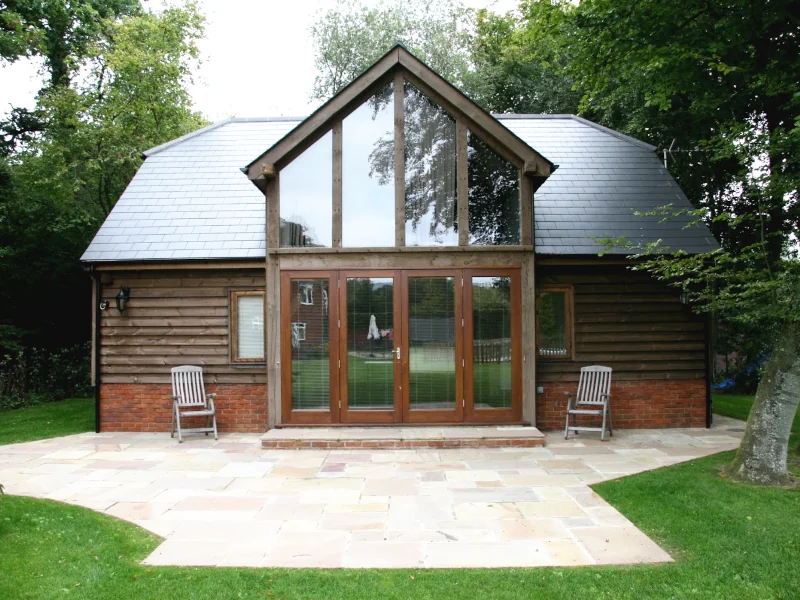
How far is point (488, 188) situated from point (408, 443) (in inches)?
160

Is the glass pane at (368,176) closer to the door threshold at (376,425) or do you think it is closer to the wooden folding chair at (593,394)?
the door threshold at (376,425)

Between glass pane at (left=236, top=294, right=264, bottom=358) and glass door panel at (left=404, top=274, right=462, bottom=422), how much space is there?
8.28 ft

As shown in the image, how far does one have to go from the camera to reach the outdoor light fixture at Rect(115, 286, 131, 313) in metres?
9.23

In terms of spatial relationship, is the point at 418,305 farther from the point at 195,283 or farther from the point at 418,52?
the point at 418,52

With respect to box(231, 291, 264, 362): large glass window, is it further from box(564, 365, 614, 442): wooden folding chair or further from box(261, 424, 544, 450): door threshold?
box(564, 365, 614, 442): wooden folding chair

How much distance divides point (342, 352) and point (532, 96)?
15500mm

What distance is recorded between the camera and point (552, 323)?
365 inches

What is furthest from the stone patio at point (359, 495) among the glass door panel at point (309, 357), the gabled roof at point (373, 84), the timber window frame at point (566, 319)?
the gabled roof at point (373, 84)

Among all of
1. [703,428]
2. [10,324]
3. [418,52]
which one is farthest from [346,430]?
[418,52]

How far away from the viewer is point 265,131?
12.2 m

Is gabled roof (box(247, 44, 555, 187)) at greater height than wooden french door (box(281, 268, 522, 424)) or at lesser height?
greater

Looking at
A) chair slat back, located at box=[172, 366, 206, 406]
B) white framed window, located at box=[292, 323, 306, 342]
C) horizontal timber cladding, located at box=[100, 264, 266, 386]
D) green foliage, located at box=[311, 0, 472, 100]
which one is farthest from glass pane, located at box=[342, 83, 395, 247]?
green foliage, located at box=[311, 0, 472, 100]

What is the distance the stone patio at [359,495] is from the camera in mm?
4457

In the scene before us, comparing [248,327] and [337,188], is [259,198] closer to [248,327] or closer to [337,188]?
[337,188]
